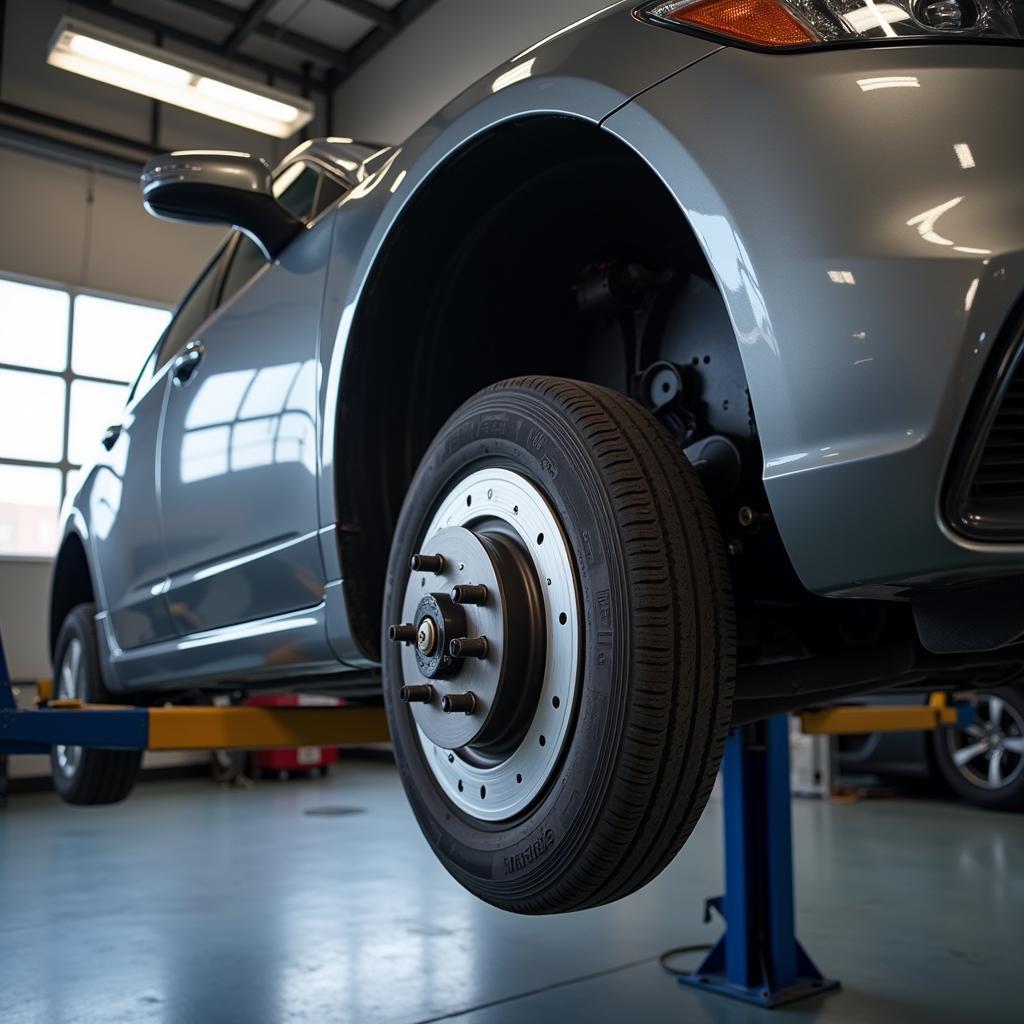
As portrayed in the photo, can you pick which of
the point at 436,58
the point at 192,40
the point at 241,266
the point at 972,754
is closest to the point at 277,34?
the point at 192,40

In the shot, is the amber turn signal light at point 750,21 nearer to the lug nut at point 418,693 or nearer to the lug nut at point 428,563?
the lug nut at point 428,563

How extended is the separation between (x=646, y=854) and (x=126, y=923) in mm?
2481

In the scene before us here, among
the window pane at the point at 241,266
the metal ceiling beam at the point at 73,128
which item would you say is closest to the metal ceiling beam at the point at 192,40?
the metal ceiling beam at the point at 73,128

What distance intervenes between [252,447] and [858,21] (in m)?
1.09

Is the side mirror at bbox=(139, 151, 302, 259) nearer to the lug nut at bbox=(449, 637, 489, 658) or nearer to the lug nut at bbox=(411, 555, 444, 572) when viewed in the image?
the lug nut at bbox=(411, 555, 444, 572)

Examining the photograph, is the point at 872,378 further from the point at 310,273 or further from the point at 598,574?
the point at 310,273

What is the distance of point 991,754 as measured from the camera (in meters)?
4.98

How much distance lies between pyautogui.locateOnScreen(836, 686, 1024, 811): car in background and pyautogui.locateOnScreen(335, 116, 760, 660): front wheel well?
11.9 feet

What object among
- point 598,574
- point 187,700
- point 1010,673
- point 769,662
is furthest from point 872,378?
point 187,700

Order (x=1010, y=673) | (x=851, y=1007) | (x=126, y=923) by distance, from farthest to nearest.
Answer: (x=126, y=923) → (x=851, y=1007) → (x=1010, y=673)

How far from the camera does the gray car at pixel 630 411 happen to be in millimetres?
810

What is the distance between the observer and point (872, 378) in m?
0.81

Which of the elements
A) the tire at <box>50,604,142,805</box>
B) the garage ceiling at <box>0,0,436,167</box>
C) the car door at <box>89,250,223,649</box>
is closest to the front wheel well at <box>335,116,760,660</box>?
the car door at <box>89,250,223,649</box>

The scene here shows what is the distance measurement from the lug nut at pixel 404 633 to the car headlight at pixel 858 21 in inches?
26.2
